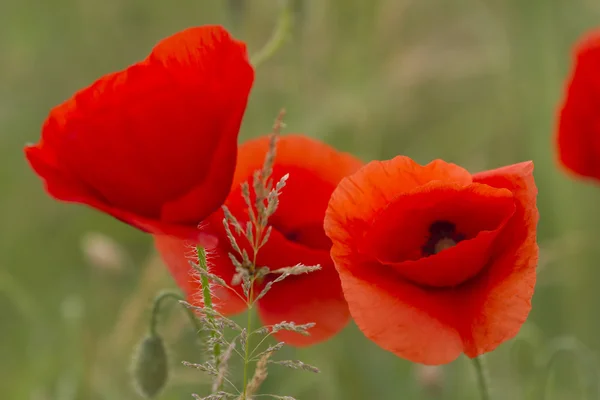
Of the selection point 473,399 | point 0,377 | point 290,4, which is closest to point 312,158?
point 290,4

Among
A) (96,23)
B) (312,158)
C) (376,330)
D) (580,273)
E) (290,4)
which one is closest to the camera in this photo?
(376,330)

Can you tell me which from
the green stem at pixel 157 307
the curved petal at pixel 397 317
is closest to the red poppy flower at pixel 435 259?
the curved petal at pixel 397 317

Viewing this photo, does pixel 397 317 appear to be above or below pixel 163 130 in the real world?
below

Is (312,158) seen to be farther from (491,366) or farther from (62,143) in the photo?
(491,366)

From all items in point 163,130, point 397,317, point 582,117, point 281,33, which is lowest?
point 397,317

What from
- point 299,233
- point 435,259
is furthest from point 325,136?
point 435,259

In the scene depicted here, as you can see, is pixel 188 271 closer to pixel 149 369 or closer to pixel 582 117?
pixel 149 369

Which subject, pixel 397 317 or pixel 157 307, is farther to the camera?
pixel 157 307
